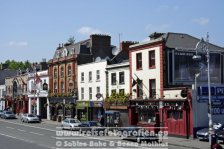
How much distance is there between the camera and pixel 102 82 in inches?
2152

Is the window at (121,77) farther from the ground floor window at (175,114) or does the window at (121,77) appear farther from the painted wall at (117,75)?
the ground floor window at (175,114)

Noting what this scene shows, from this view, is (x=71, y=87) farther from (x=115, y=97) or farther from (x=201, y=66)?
(x=201, y=66)

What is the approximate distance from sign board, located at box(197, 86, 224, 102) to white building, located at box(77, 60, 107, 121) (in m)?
17.9

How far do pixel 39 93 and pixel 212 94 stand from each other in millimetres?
42809

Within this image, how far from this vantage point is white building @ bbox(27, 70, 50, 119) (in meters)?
72.4

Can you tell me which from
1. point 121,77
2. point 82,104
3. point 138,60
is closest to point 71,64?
point 82,104

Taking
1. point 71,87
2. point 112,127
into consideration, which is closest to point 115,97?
point 112,127

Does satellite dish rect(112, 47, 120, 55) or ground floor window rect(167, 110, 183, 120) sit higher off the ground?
satellite dish rect(112, 47, 120, 55)

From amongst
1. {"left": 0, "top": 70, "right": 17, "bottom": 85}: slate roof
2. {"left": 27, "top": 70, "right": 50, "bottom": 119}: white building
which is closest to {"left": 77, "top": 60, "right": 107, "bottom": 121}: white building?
{"left": 27, "top": 70, "right": 50, "bottom": 119}: white building

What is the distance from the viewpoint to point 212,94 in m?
39.6

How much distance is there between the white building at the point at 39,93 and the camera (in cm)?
7238

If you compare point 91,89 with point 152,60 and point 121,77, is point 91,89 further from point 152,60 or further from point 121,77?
point 152,60

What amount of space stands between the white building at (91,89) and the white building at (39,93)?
39.2 feet

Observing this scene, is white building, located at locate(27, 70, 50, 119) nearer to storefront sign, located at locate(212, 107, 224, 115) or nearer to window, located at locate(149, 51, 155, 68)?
window, located at locate(149, 51, 155, 68)
